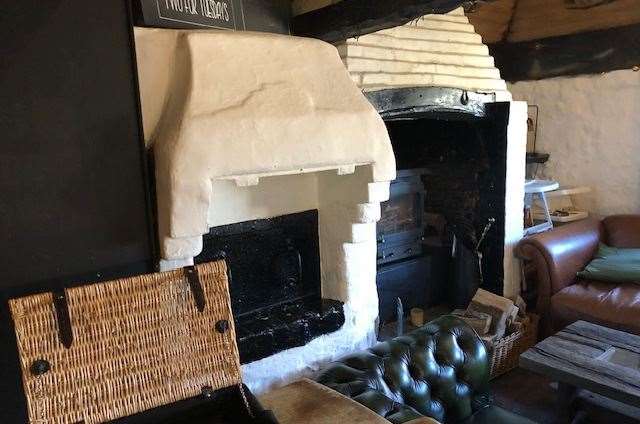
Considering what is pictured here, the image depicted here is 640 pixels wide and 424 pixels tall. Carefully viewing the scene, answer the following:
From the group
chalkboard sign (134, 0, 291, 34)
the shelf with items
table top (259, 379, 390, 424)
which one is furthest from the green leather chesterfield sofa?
the shelf with items

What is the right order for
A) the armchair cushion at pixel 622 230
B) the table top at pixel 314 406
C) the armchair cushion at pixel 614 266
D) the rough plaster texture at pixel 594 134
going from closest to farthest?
1. the table top at pixel 314 406
2. the armchair cushion at pixel 614 266
3. the armchair cushion at pixel 622 230
4. the rough plaster texture at pixel 594 134

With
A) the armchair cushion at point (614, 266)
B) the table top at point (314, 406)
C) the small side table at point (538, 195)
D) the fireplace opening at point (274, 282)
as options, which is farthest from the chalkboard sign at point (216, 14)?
the armchair cushion at point (614, 266)

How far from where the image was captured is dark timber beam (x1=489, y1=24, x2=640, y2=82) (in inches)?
132

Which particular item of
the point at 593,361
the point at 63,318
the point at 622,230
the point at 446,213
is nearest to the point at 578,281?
the point at 622,230

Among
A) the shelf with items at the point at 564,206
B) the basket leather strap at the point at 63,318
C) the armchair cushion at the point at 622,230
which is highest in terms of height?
the basket leather strap at the point at 63,318

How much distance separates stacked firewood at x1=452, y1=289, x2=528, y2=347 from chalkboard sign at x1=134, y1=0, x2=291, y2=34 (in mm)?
1859

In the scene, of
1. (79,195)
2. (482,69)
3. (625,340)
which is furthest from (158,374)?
(482,69)

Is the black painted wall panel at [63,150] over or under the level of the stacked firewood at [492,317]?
over

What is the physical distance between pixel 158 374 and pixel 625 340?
2070 mm

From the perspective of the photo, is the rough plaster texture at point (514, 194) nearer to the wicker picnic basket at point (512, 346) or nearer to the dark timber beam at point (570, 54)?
the wicker picnic basket at point (512, 346)

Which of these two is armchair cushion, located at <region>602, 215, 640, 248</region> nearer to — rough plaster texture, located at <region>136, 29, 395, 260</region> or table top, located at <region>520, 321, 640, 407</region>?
table top, located at <region>520, 321, 640, 407</region>

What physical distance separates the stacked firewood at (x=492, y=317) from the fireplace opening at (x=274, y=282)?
98 cm

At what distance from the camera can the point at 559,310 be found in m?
2.88

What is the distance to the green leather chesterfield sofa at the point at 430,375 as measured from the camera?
1.77 metres
